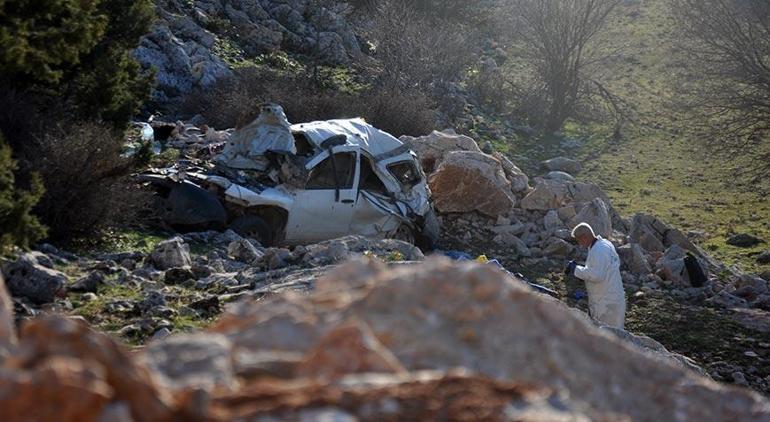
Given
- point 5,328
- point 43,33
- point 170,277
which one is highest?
point 43,33

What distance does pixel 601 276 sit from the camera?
11898 mm

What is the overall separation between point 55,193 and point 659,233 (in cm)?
1175

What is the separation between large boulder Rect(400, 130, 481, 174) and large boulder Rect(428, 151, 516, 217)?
1.10 metres

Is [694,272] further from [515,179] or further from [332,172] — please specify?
[332,172]

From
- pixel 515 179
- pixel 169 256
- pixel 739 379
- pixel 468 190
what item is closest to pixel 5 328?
pixel 169 256

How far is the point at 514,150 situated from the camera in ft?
99.4

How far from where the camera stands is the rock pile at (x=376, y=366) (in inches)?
83.2

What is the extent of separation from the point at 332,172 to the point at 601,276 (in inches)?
208

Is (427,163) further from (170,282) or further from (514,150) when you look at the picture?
(170,282)

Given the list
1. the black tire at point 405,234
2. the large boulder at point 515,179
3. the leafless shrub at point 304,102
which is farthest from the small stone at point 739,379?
the leafless shrub at point 304,102

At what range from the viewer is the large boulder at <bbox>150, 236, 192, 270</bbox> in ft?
38.9

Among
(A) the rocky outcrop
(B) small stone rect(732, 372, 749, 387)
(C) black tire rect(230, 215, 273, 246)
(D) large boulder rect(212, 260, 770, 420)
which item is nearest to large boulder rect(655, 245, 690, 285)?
(B) small stone rect(732, 372, 749, 387)

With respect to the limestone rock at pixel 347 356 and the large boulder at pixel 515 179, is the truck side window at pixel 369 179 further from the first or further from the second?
the limestone rock at pixel 347 356

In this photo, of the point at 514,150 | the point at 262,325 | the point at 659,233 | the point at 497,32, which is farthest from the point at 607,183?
the point at 262,325
